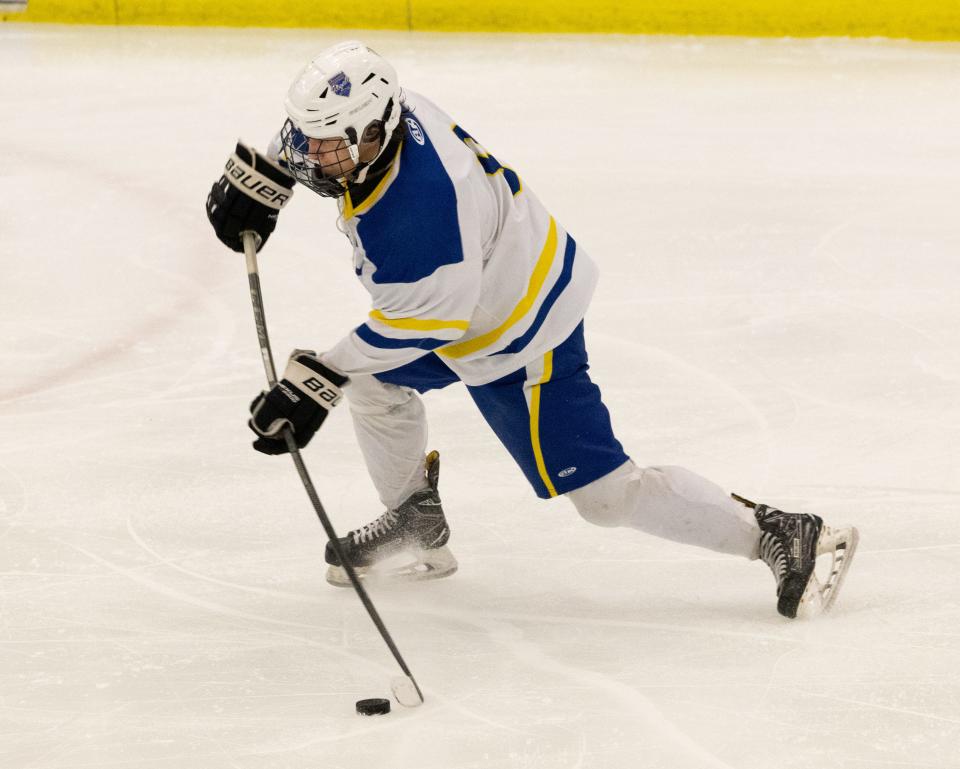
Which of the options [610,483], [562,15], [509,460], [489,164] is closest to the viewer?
[489,164]

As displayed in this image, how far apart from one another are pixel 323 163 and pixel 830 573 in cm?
114

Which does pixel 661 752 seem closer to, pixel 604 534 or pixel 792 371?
pixel 604 534

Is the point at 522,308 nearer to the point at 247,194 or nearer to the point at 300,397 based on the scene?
the point at 300,397

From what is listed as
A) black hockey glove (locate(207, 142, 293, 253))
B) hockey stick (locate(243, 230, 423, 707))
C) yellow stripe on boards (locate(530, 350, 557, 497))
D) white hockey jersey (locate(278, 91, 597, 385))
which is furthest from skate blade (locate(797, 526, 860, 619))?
black hockey glove (locate(207, 142, 293, 253))

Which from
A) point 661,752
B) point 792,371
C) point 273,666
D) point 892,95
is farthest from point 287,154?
point 892,95

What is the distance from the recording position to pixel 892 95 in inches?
223

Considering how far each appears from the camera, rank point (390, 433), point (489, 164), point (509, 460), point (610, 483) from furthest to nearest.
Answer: point (509, 460), point (390, 433), point (610, 483), point (489, 164)

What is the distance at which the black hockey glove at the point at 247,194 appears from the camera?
2.36 meters

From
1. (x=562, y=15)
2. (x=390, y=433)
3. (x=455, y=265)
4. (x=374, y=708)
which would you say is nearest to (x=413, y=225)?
(x=455, y=265)

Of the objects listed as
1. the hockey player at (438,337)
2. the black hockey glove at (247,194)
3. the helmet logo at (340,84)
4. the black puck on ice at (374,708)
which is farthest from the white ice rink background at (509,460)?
the helmet logo at (340,84)

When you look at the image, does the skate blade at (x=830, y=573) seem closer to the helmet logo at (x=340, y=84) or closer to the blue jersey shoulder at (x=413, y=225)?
the blue jersey shoulder at (x=413, y=225)

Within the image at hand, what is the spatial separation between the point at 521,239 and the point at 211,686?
873 mm

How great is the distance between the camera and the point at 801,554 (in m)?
2.37

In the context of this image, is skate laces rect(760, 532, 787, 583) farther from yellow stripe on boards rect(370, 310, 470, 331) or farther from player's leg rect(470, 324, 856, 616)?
yellow stripe on boards rect(370, 310, 470, 331)
